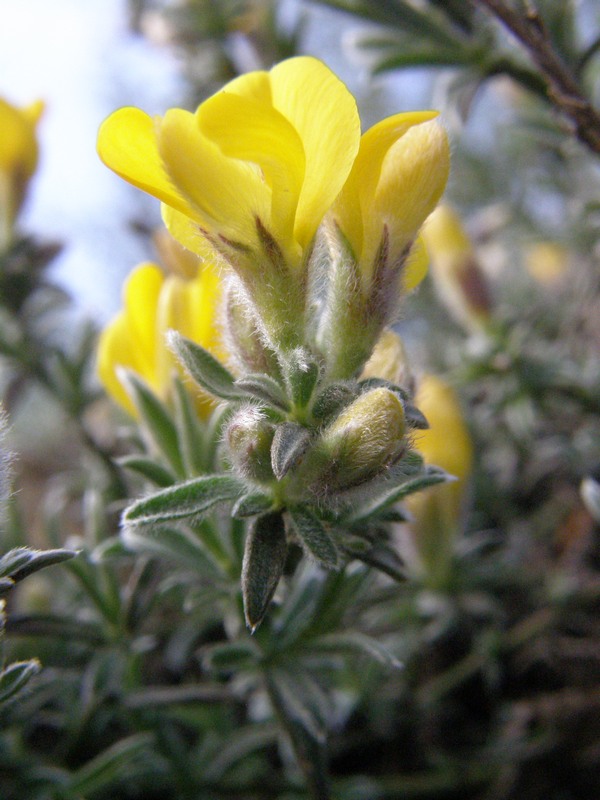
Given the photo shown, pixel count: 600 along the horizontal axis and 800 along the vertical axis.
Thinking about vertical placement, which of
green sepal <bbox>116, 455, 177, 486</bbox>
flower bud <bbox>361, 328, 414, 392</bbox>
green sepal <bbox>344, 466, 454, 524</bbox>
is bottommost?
green sepal <bbox>344, 466, 454, 524</bbox>

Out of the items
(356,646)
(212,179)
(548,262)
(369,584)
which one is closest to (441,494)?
(369,584)

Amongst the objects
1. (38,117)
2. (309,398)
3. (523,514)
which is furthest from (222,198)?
(523,514)

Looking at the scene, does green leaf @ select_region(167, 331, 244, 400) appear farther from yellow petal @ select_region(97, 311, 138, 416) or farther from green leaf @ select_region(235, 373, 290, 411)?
yellow petal @ select_region(97, 311, 138, 416)

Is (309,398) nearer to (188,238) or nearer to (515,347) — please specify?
(188,238)

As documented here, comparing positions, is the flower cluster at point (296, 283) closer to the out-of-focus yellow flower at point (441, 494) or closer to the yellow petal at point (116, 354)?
the yellow petal at point (116, 354)

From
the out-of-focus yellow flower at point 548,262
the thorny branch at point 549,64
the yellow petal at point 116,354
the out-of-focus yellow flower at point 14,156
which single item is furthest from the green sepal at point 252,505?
the out-of-focus yellow flower at point 548,262

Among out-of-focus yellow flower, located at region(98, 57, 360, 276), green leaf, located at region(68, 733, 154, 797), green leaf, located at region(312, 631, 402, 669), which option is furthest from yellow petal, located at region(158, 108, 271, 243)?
green leaf, located at region(68, 733, 154, 797)
